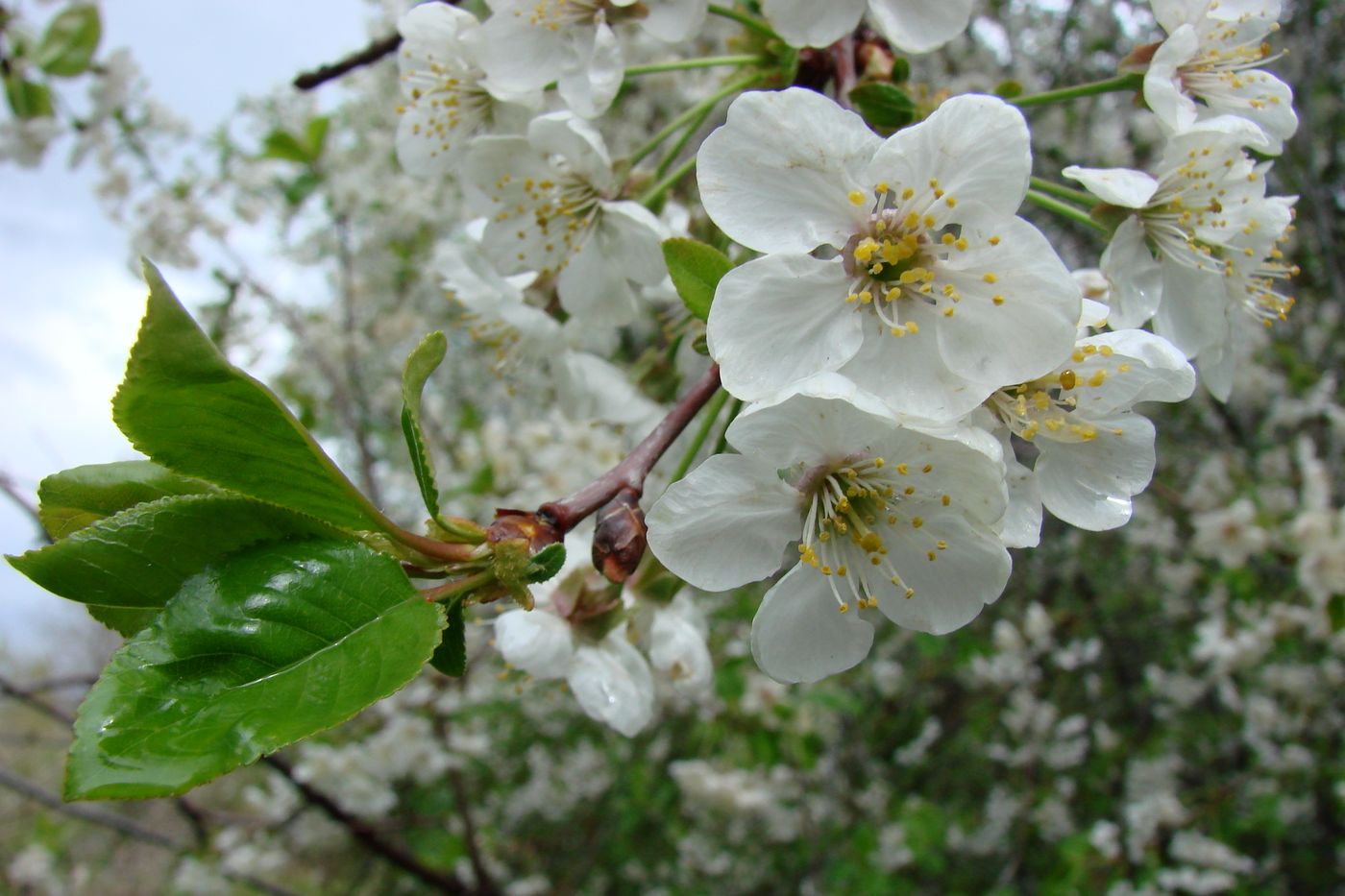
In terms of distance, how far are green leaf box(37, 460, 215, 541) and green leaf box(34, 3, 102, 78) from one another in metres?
2.75

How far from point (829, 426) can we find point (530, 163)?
0.57 m

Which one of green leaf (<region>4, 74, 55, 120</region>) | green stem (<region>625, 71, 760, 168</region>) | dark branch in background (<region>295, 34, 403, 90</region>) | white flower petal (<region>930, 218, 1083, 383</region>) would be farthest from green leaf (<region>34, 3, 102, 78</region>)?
white flower petal (<region>930, 218, 1083, 383</region>)

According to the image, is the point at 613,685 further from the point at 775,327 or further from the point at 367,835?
the point at 367,835

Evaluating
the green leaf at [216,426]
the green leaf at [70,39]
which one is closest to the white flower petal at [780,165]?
the green leaf at [216,426]

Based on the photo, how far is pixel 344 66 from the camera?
156 cm

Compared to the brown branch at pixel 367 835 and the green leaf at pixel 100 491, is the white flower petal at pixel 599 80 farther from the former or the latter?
the brown branch at pixel 367 835

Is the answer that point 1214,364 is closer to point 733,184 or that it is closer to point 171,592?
point 733,184

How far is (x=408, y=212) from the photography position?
4793 mm

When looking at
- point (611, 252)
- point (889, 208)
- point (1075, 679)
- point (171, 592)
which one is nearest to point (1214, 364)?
point (889, 208)

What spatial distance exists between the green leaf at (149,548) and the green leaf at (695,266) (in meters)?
0.34

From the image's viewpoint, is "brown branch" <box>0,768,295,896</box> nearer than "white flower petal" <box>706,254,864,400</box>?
No

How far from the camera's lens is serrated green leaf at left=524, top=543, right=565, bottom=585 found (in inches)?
25.0

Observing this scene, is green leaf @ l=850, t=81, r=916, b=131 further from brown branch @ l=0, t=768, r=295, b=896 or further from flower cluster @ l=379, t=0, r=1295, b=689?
brown branch @ l=0, t=768, r=295, b=896

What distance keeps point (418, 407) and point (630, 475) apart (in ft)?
0.60
